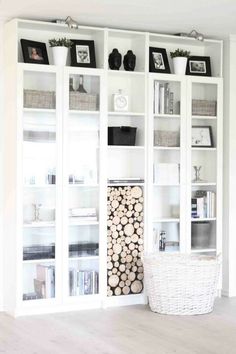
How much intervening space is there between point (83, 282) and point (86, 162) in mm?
1110

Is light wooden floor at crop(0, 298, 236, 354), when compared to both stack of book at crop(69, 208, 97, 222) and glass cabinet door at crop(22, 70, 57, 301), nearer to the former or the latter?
glass cabinet door at crop(22, 70, 57, 301)

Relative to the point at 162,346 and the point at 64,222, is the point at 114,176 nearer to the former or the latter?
the point at 64,222

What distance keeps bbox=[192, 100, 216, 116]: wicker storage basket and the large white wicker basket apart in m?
1.51

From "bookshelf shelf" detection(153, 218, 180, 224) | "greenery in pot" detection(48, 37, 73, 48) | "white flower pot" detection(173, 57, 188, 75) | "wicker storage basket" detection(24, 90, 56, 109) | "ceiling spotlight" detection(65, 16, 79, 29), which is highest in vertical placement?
"ceiling spotlight" detection(65, 16, 79, 29)

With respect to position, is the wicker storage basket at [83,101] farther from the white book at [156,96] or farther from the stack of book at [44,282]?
the stack of book at [44,282]

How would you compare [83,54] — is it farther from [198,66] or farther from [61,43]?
[198,66]

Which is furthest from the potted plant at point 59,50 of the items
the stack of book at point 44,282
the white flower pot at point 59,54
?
the stack of book at point 44,282

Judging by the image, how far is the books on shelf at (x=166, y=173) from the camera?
6465 millimetres

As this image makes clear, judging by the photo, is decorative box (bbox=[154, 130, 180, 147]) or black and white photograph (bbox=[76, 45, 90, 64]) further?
decorative box (bbox=[154, 130, 180, 147])

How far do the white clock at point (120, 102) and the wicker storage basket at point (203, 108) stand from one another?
0.71 m

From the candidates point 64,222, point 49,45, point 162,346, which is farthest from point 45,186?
point 162,346

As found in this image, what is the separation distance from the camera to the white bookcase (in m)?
5.92

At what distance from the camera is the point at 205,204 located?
671 cm

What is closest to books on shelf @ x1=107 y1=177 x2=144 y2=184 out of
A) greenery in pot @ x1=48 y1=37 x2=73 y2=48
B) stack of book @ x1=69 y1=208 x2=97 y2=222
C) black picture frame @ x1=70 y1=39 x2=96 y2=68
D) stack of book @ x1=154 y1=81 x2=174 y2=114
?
stack of book @ x1=69 y1=208 x2=97 y2=222
